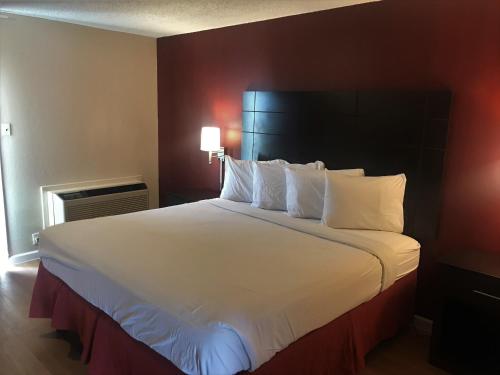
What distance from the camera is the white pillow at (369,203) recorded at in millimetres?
2643

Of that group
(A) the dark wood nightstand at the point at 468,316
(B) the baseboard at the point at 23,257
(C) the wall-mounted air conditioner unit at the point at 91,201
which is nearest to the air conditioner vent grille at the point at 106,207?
(C) the wall-mounted air conditioner unit at the point at 91,201

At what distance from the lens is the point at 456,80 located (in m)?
2.52

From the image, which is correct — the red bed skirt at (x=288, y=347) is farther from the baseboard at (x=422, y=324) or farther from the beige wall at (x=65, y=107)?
the beige wall at (x=65, y=107)

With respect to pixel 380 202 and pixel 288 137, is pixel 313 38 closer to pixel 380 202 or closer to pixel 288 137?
pixel 288 137

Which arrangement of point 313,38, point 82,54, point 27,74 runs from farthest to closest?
1. point 82,54
2. point 27,74
3. point 313,38

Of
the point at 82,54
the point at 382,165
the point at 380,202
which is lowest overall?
the point at 380,202

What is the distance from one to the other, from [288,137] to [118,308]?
2.07 m

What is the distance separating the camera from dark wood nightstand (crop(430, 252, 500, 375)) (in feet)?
6.98

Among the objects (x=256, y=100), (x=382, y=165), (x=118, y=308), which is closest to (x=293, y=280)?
(x=118, y=308)

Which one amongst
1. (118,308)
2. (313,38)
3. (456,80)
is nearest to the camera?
(118,308)

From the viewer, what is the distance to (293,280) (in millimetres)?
1934

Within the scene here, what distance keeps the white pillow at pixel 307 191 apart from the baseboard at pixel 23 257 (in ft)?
8.34

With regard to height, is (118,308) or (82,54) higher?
(82,54)

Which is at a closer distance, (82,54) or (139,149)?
(82,54)
